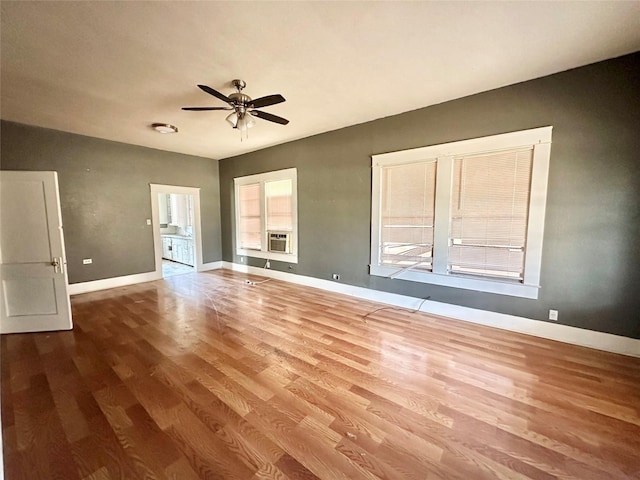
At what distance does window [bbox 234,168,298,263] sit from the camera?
529 centimetres

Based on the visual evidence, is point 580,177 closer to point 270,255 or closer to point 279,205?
point 279,205

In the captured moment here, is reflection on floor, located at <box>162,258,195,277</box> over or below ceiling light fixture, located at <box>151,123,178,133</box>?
below

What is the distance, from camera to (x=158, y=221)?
18.3 feet

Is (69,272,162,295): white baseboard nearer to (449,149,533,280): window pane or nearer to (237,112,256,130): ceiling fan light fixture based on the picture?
(237,112,256,130): ceiling fan light fixture

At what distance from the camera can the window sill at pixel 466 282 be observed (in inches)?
117

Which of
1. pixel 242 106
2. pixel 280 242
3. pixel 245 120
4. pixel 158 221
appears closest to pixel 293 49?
pixel 242 106

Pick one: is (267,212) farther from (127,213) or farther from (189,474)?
(189,474)

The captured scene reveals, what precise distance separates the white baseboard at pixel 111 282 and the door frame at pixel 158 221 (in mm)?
176

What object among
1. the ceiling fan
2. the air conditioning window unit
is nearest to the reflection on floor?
the air conditioning window unit

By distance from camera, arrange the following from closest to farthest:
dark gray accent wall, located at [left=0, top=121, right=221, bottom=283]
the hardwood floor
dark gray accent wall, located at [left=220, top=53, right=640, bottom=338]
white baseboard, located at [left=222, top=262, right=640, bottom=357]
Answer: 1. the hardwood floor
2. dark gray accent wall, located at [left=220, top=53, right=640, bottom=338]
3. white baseboard, located at [left=222, top=262, right=640, bottom=357]
4. dark gray accent wall, located at [left=0, top=121, right=221, bottom=283]

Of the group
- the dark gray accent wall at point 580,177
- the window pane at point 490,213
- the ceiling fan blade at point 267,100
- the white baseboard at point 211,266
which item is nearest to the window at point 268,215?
the white baseboard at point 211,266

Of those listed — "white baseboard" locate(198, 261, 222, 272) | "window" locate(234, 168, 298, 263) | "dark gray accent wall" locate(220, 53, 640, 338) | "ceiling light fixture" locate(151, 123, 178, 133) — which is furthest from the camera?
"white baseboard" locate(198, 261, 222, 272)

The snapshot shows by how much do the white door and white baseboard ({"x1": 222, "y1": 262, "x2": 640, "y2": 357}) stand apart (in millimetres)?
3777

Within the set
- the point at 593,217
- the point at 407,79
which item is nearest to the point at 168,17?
the point at 407,79
